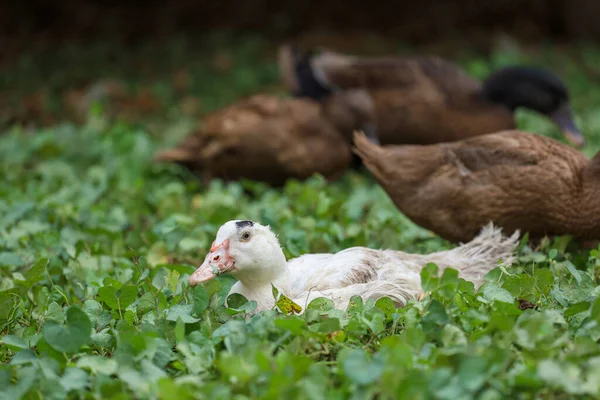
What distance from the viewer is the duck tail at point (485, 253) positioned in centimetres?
354

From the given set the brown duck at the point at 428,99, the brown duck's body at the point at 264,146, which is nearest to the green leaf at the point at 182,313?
the brown duck's body at the point at 264,146

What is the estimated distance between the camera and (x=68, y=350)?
2.77 meters

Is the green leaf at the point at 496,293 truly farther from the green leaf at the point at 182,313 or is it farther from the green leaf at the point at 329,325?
the green leaf at the point at 182,313

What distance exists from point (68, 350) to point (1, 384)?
0.25m

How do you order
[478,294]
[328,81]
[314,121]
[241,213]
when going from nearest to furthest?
[478,294], [241,213], [314,121], [328,81]

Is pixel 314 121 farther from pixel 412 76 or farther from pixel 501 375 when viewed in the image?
pixel 501 375

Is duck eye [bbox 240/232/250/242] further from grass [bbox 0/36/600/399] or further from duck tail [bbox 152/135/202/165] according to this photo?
duck tail [bbox 152/135/202/165]

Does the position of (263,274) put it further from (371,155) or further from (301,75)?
(301,75)

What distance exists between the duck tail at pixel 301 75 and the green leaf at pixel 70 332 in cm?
397

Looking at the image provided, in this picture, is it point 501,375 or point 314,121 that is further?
point 314,121

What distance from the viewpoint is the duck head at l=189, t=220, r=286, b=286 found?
10.4ft

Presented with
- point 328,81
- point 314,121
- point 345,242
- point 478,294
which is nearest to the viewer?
point 478,294

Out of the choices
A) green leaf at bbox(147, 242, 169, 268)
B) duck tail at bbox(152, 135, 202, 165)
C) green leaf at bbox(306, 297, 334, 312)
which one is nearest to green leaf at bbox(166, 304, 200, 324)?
green leaf at bbox(306, 297, 334, 312)

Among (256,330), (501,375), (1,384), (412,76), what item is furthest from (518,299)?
(412,76)
